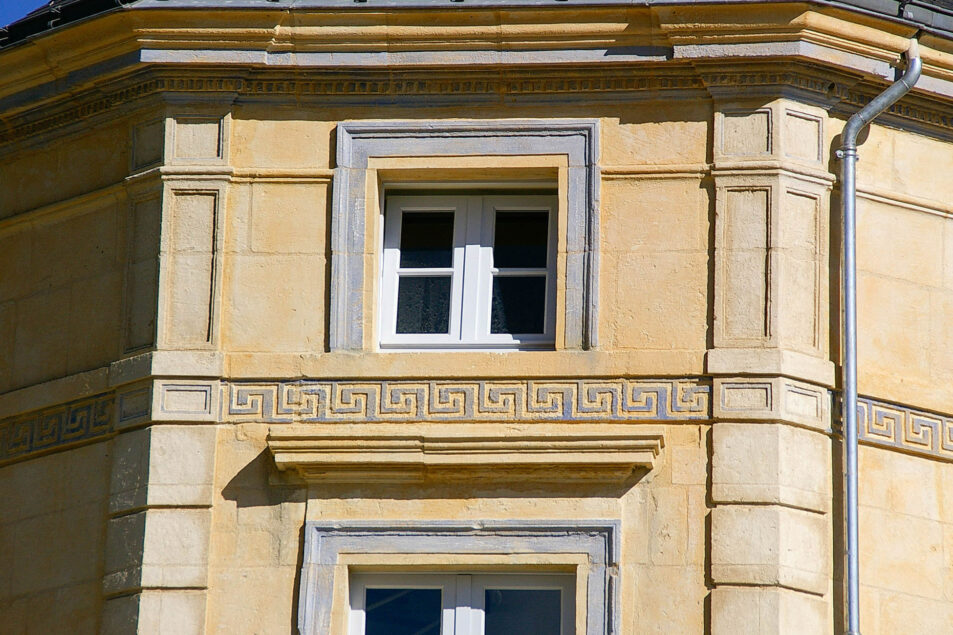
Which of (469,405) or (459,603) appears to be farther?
(469,405)

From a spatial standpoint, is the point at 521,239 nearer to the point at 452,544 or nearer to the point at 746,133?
the point at 746,133

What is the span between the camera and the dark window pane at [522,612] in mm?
14461

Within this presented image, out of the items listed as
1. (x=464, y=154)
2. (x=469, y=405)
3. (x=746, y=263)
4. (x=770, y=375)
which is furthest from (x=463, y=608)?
(x=464, y=154)

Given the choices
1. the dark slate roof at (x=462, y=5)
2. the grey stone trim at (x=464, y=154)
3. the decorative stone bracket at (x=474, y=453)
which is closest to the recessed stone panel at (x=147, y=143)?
the dark slate roof at (x=462, y=5)

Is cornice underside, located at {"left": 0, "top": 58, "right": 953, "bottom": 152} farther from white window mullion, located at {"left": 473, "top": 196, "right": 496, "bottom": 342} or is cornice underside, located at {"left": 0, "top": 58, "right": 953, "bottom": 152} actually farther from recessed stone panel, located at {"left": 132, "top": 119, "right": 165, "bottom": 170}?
white window mullion, located at {"left": 473, "top": 196, "right": 496, "bottom": 342}

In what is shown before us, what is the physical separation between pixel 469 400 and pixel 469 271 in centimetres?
109

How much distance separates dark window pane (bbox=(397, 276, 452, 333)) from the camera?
1539cm

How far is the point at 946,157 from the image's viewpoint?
15.9 meters

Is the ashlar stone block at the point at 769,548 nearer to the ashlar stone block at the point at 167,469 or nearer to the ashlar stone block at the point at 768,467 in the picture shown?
the ashlar stone block at the point at 768,467

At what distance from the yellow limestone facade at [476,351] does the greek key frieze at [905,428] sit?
0.03m

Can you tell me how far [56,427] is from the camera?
15461 millimetres

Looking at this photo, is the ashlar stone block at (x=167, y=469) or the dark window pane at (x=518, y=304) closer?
the ashlar stone block at (x=167, y=469)

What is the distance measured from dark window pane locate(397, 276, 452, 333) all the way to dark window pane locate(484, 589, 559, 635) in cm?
202

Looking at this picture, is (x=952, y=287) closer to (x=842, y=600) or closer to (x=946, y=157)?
(x=946, y=157)
